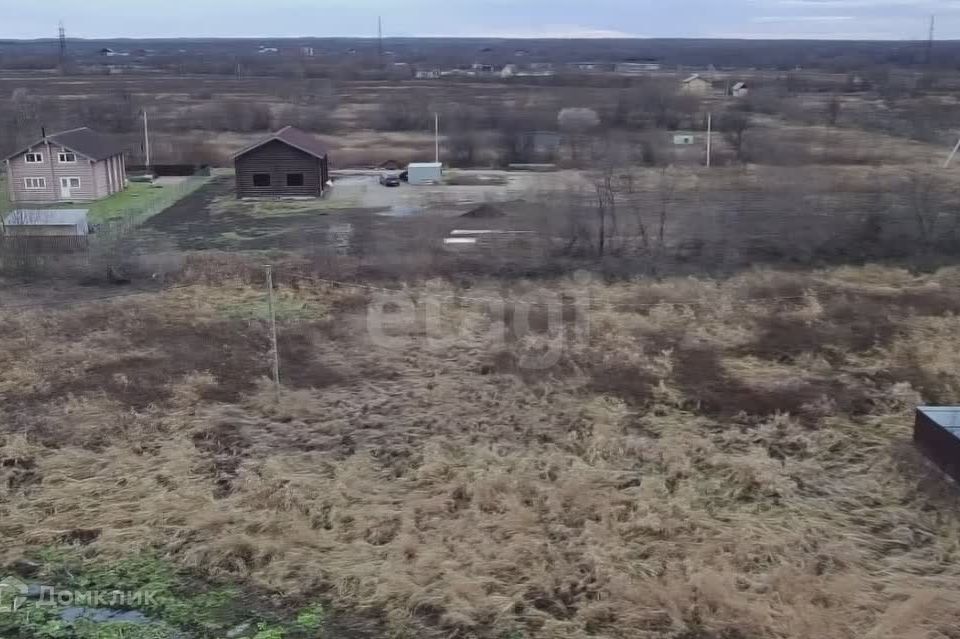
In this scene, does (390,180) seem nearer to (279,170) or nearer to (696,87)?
Answer: (279,170)

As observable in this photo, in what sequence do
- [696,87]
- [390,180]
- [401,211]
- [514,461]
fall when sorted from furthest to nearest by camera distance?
1. [696,87]
2. [390,180]
3. [401,211]
4. [514,461]

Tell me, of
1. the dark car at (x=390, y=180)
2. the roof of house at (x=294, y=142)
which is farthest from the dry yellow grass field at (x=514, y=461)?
the dark car at (x=390, y=180)

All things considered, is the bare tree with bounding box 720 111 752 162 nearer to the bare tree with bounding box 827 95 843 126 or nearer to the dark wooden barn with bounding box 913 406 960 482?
the bare tree with bounding box 827 95 843 126

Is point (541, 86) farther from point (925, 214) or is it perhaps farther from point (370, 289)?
point (370, 289)

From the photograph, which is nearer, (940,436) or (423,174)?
(940,436)

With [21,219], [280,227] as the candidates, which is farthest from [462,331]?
[21,219]

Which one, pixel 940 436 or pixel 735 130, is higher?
pixel 735 130

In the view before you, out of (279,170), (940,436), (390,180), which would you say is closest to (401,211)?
(279,170)
